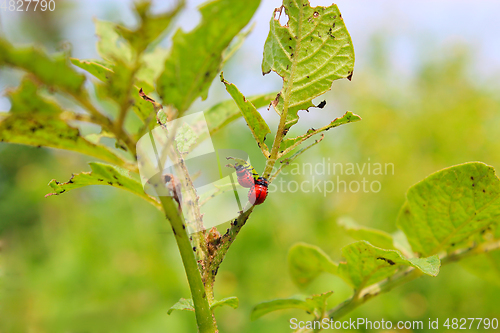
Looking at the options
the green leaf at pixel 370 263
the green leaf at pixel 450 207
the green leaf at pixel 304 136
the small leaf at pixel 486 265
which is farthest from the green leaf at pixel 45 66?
the small leaf at pixel 486 265

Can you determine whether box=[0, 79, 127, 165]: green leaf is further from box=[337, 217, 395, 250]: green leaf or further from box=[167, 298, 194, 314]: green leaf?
box=[337, 217, 395, 250]: green leaf

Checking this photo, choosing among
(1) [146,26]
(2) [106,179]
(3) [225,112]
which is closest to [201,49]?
(1) [146,26]

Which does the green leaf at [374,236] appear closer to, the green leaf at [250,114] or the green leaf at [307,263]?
the green leaf at [307,263]

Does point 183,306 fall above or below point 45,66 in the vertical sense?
below

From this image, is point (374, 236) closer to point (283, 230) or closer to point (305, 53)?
point (305, 53)

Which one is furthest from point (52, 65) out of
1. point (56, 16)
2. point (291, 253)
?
point (56, 16)
